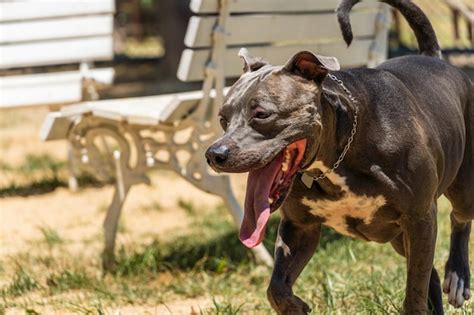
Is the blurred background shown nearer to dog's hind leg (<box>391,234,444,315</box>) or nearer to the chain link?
dog's hind leg (<box>391,234,444,315</box>)

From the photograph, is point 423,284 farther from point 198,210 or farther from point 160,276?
point 198,210

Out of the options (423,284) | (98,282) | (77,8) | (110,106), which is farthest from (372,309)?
(77,8)

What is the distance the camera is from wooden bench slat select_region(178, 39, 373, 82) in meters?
5.77

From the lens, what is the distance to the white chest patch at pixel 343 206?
3.89m

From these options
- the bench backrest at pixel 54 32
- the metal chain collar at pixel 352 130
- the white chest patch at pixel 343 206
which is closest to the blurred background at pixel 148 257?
the bench backrest at pixel 54 32

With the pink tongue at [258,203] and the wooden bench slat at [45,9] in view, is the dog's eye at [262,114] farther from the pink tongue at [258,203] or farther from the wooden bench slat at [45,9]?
the wooden bench slat at [45,9]

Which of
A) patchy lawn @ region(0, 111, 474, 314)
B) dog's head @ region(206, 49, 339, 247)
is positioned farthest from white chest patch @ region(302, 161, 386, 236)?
patchy lawn @ region(0, 111, 474, 314)

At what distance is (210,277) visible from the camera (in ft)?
18.9

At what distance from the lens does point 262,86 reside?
3566mm

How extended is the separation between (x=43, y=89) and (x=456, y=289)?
4018 mm

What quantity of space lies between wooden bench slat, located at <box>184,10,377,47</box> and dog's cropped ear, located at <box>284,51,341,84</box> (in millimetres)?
2145

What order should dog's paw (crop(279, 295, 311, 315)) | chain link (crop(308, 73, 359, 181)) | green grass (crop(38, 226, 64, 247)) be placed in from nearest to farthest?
1. chain link (crop(308, 73, 359, 181))
2. dog's paw (crop(279, 295, 311, 315))
3. green grass (crop(38, 226, 64, 247))

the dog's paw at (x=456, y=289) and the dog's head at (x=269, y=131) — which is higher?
the dog's head at (x=269, y=131)

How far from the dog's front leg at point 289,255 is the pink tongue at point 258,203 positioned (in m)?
0.49
